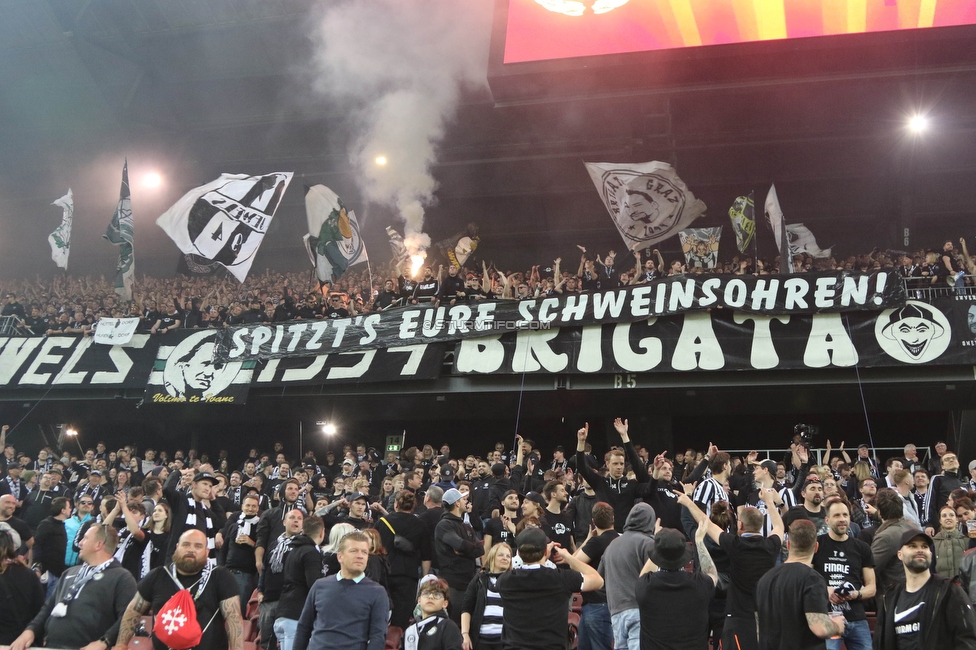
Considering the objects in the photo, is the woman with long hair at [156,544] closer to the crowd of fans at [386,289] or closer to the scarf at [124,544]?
the scarf at [124,544]

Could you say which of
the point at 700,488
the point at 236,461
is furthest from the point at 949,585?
the point at 236,461

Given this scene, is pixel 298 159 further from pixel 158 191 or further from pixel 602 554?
pixel 602 554

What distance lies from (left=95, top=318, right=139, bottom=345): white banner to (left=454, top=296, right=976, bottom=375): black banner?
850 centimetres

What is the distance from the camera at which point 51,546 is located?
26.6ft

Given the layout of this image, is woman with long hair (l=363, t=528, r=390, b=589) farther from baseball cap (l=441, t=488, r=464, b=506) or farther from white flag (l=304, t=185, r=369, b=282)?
white flag (l=304, t=185, r=369, b=282)

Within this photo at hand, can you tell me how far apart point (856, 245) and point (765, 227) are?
2750mm

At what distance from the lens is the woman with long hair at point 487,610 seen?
574 centimetres

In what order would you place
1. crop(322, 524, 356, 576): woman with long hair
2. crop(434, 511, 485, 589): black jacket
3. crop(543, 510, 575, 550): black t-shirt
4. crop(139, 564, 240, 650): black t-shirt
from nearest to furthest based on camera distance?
crop(139, 564, 240, 650): black t-shirt, crop(322, 524, 356, 576): woman with long hair, crop(434, 511, 485, 589): black jacket, crop(543, 510, 575, 550): black t-shirt

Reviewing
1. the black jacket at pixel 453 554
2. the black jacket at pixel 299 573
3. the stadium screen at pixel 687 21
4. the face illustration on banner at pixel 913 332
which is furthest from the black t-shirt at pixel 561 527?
the stadium screen at pixel 687 21

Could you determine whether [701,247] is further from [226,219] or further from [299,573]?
[299,573]

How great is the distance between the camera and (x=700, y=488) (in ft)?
26.7

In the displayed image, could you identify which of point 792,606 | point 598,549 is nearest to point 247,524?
point 598,549

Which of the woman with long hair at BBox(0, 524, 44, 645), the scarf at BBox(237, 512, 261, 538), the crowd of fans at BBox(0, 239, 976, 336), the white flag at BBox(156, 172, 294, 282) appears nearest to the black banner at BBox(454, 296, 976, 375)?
the crowd of fans at BBox(0, 239, 976, 336)

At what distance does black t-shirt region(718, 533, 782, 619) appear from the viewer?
5590mm
